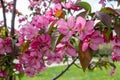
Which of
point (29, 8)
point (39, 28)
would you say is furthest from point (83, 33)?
point (29, 8)

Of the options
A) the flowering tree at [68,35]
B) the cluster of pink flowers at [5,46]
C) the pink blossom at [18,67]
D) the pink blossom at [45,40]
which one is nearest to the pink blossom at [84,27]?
the flowering tree at [68,35]

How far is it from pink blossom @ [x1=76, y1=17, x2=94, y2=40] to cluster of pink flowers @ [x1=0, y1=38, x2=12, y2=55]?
50cm

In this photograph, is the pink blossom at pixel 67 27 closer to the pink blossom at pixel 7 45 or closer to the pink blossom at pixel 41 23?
the pink blossom at pixel 41 23

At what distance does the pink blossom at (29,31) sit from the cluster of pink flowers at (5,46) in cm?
22

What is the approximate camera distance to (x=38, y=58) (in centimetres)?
131

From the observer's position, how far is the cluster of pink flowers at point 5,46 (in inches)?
59.2

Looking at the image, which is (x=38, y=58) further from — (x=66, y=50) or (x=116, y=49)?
(x=116, y=49)

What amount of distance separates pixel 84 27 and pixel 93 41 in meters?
0.07

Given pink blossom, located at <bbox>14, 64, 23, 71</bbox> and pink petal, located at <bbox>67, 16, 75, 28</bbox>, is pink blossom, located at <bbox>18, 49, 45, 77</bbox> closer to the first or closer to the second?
pink petal, located at <bbox>67, 16, 75, 28</bbox>

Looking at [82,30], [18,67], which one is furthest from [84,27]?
[18,67]

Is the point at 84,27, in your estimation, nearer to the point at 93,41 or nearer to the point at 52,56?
the point at 93,41

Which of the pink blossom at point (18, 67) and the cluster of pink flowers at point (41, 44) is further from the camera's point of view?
the pink blossom at point (18, 67)

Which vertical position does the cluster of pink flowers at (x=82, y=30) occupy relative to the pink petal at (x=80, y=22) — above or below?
below

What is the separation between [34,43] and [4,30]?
884 mm
